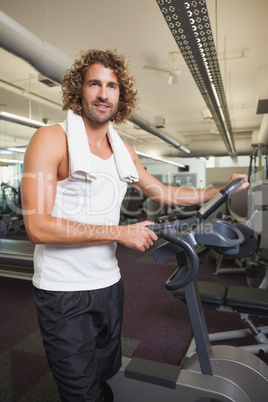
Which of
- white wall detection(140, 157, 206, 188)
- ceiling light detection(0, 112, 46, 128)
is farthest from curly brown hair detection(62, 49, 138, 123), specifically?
white wall detection(140, 157, 206, 188)

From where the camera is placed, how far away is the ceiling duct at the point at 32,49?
2.94m

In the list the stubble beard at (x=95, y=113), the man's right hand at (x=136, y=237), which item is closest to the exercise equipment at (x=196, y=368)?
the man's right hand at (x=136, y=237)

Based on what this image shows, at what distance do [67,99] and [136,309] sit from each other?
7.50 feet

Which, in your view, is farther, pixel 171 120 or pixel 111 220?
pixel 171 120

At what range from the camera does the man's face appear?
116 cm

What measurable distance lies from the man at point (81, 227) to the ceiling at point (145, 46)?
525 mm

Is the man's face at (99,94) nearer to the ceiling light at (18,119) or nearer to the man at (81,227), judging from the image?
the man at (81,227)

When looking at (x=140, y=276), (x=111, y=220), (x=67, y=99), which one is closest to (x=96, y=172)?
(x=111, y=220)

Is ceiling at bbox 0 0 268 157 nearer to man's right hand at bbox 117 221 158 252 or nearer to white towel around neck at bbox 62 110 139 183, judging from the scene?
white towel around neck at bbox 62 110 139 183

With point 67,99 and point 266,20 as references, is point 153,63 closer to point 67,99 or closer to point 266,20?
point 266,20

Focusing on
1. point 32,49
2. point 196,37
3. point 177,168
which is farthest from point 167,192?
point 177,168

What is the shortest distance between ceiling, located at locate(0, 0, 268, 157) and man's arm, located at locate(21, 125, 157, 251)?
2.81 ft

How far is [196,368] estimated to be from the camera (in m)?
1.38

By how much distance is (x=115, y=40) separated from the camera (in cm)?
461
